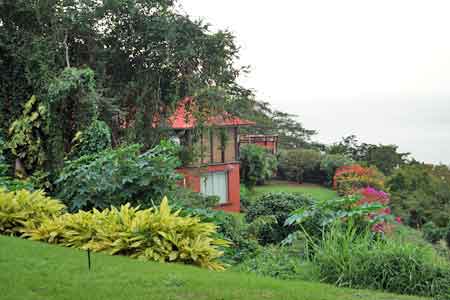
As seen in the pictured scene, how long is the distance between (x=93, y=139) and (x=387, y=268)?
700 cm

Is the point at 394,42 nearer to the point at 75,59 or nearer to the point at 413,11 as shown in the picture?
the point at 413,11

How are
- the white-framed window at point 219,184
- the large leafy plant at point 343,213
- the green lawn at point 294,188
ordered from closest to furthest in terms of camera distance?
the large leafy plant at point 343,213 < the white-framed window at point 219,184 < the green lawn at point 294,188

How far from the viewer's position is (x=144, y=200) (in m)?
7.63

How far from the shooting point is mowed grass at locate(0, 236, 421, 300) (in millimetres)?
4008

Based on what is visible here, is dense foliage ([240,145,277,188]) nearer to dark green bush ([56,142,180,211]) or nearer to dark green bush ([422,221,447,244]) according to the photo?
dark green bush ([422,221,447,244])

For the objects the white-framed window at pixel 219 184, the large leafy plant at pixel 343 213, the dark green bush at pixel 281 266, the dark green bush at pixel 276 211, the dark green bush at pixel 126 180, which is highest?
the dark green bush at pixel 126 180

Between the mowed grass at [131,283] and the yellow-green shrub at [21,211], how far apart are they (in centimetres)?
175

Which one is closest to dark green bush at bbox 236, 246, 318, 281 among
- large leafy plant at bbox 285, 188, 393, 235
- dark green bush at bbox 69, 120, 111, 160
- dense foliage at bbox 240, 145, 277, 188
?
large leafy plant at bbox 285, 188, 393, 235

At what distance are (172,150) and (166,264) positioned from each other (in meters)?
3.29

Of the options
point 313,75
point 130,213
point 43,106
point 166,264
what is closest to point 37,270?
point 166,264

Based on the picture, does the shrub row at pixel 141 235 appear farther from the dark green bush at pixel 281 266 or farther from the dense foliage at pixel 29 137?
the dense foliage at pixel 29 137

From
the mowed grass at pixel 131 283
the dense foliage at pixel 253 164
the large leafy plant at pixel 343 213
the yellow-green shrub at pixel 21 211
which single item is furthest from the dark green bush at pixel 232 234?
the dense foliage at pixel 253 164

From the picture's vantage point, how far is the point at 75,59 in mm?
12719

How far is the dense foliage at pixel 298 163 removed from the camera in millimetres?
31469
